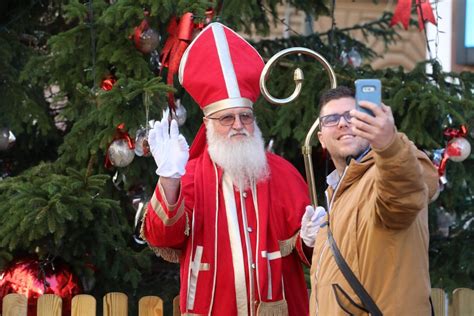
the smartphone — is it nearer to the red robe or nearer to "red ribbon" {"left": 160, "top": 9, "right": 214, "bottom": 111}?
the red robe

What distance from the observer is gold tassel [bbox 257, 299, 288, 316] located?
4707mm

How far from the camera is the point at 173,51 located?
227 inches

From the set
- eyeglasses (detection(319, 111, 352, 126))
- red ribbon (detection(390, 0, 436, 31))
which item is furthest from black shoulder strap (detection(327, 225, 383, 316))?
red ribbon (detection(390, 0, 436, 31))

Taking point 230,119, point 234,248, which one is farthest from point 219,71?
point 234,248

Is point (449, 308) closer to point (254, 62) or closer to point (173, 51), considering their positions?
point (254, 62)

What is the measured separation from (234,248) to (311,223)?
0.44 metres

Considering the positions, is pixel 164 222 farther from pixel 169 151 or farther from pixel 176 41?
pixel 176 41

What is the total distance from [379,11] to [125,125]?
7365 millimetres

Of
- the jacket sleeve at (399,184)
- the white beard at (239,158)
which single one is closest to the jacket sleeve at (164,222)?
the white beard at (239,158)

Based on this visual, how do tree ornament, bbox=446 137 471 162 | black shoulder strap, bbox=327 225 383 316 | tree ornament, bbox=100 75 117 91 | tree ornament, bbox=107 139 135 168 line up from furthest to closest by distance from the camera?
1. tree ornament, bbox=446 137 471 162
2. tree ornament, bbox=100 75 117 91
3. tree ornament, bbox=107 139 135 168
4. black shoulder strap, bbox=327 225 383 316

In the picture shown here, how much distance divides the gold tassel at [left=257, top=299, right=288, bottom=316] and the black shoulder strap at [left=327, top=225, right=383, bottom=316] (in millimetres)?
1090

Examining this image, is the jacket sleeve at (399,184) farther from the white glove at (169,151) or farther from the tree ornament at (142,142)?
the tree ornament at (142,142)

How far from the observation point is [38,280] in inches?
227

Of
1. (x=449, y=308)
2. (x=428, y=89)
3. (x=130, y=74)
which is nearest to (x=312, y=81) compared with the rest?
(x=428, y=89)
